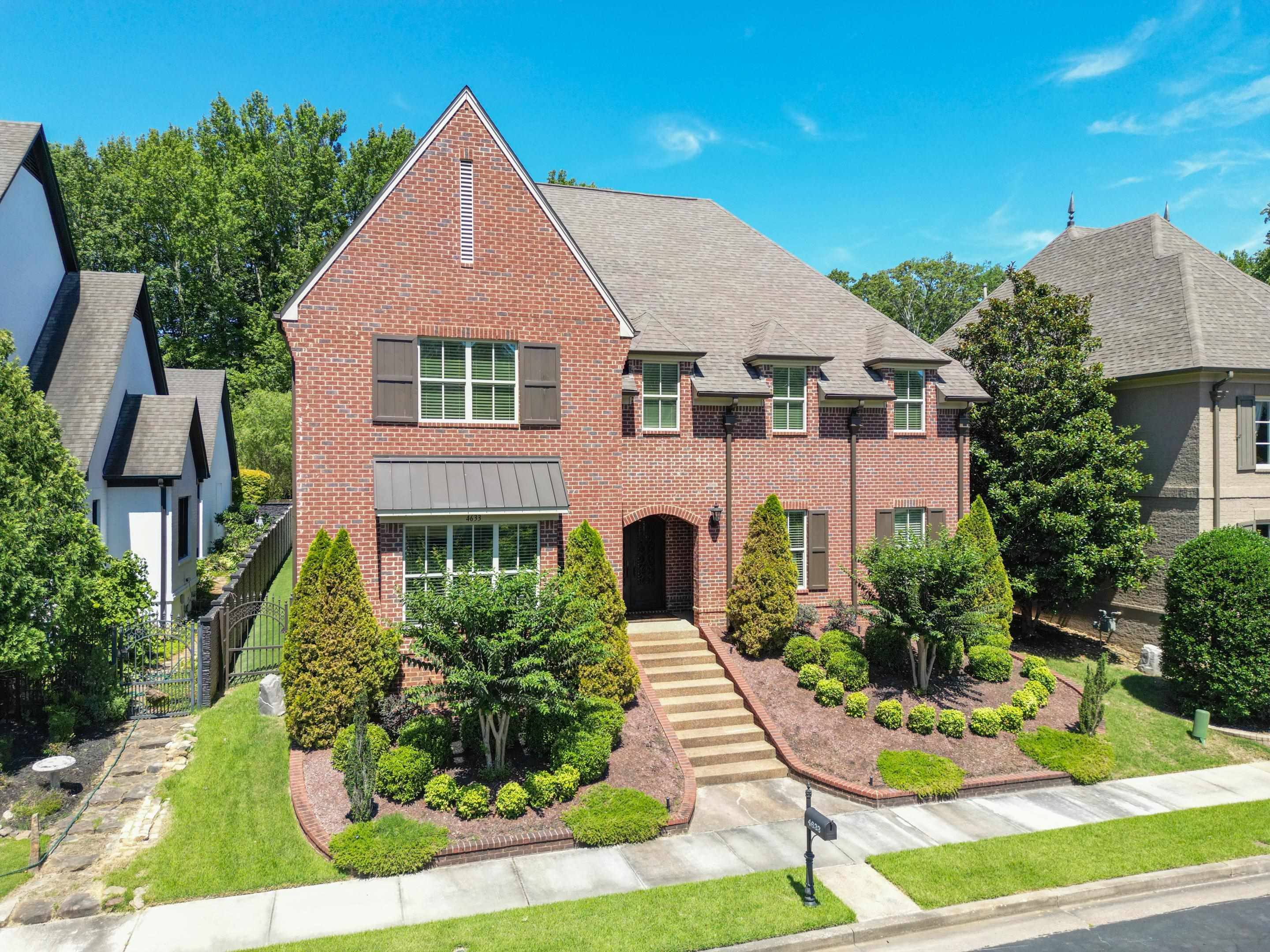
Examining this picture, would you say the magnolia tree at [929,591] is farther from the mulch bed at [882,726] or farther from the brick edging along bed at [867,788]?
the brick edging along bed at [867,788]

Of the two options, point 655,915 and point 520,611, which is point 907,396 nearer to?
point 520,611

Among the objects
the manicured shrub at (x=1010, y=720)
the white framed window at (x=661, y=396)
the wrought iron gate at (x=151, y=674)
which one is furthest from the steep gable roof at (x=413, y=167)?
the manicured shrub at (x=1010, y=720)

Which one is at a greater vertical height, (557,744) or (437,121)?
(437,121)

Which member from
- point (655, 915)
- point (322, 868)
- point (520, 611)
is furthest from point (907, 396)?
point (322, 868)

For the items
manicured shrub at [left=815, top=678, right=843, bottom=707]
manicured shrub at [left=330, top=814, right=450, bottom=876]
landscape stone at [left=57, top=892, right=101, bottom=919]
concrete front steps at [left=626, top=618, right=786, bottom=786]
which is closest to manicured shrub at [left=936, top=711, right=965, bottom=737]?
manicured shrub at [left=815, top=678, right=843, bottom=707]

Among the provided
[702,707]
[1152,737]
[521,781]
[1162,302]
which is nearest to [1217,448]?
[1162,302]

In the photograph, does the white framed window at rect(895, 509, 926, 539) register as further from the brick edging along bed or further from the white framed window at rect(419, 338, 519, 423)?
the white framed window at rect(419, 338, 519, 423)

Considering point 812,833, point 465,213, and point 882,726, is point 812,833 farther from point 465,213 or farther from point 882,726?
point 465,213
